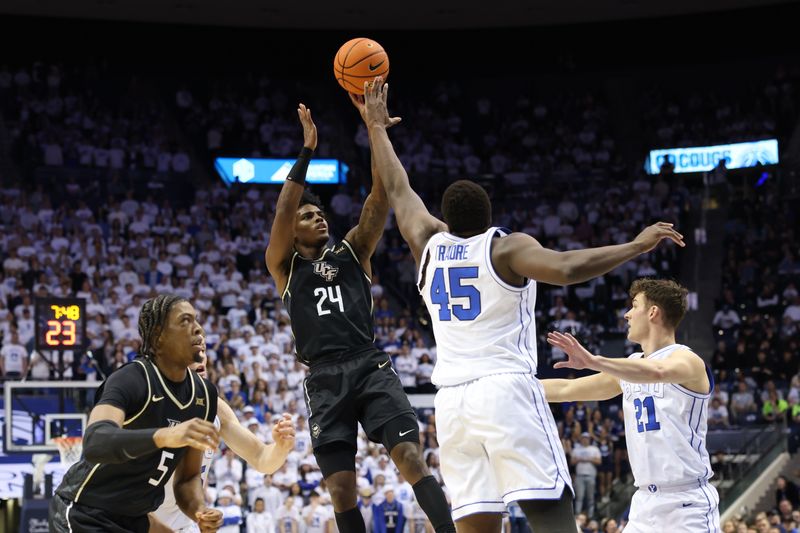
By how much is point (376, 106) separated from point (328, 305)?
47.9 inches

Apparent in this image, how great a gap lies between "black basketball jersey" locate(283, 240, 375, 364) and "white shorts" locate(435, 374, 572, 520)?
1213mm

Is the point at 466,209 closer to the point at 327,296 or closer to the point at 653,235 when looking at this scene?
the point at 653,235

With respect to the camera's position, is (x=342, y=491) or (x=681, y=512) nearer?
(x=342, y=491)

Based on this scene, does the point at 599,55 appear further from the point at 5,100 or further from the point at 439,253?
the point at 439,253

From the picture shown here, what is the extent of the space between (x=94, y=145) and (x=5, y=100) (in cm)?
256

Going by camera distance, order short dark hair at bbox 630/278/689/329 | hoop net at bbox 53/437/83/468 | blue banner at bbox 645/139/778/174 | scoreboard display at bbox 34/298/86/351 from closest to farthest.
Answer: short dark hair at bbox 630/278/689/329
hoop net at bbox 53/437/83/468
scoreboard display at bbox 34/298/86/351
blue banner at bbox 645/139/778/174

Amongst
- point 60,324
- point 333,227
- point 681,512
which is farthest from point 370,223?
point 333,227

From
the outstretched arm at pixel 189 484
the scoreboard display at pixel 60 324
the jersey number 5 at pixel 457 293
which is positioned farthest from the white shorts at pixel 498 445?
the scoreboard display at pixel 60 324

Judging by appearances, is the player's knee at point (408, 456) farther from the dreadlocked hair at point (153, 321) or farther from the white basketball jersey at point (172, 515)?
the dreadlocked hair at point (153, 321)

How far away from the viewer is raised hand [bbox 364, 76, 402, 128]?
6301mm

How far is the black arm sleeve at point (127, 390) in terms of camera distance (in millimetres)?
4977

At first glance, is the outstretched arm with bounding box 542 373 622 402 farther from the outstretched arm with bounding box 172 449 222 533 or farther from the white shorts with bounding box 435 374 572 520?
the outstretched arm with bounding box 172 449 222 533

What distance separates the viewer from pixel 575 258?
4988mm

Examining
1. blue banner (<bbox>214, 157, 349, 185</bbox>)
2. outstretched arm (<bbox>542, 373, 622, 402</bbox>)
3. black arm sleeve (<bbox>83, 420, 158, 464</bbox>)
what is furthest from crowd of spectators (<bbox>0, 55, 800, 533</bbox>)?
black arm sleeve (<bbox>83, 420, 158, 464</bbox>)
